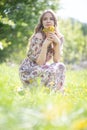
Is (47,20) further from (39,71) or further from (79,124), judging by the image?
(79,124)

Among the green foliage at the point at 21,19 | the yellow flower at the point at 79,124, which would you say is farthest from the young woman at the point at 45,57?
the green foliage at the point at 21,19

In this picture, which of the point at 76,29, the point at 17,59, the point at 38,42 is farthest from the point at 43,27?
the point at 76,29

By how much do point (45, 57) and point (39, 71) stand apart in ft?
0.79

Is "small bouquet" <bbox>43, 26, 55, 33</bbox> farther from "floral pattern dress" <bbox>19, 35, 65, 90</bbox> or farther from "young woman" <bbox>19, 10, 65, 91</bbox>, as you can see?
"floral pattern dress" <bbox>19, 35, 65, 90</bbox>

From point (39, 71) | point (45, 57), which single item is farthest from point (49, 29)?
point (39, 71)

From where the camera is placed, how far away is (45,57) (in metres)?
6.75

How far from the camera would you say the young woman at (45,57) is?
665 centimetres

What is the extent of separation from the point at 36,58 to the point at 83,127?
4.52 meters

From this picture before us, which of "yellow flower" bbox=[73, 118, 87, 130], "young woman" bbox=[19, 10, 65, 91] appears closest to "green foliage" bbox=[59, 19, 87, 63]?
"young woman" bbox=[19, 10, 65, 91]

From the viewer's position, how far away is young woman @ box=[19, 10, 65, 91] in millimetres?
6648

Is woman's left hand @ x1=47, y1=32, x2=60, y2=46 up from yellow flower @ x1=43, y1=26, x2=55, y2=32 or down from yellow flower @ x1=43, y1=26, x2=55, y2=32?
down

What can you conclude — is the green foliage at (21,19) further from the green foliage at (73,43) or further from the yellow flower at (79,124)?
the green foliage at (73,43)

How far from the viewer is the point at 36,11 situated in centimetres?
2000

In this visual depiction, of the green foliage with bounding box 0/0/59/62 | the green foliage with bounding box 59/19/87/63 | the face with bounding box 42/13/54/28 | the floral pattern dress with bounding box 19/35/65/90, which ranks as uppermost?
the green foliage with bounding box 59/19/87/63
